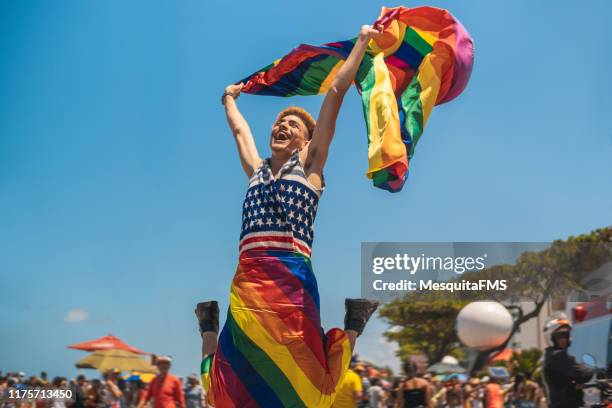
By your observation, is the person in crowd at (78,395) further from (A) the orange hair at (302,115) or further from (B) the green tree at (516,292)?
(A) the orange hair at (302,115)

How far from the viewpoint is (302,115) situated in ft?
12.6

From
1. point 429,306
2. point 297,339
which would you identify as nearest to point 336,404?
point 297,339

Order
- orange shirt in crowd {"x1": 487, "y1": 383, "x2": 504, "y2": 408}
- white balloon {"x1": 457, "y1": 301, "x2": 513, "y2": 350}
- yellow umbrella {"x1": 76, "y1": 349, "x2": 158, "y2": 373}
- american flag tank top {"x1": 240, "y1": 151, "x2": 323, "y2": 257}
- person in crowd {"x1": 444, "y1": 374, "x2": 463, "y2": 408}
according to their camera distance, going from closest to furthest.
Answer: american flag tank top {"x1": 240, "y1": 151, "x2": 323, "y2": 257}, orange shirt in crowd {"x1": 487, "y1": 383, "x2": 504, "y2": 408}, person in crowd {"x1": 444, "y1": 374, "x2": 463, "y2": 408}, white balloon {"x1": 457, "y1": 301, "x2": 513, "y2": 350}, yellow umbrella {"x1": 76, "y1": 349, "x2": 158, "y2": 373}

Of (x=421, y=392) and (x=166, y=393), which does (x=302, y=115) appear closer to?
(x=421, y=392)

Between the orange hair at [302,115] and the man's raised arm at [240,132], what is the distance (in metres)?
0.19

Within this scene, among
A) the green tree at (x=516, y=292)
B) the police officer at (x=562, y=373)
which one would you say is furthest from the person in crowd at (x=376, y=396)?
the police officer at (x=562, y=373)

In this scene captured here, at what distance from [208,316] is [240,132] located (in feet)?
2.84

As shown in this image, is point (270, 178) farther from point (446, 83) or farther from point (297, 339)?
point (446, 83)

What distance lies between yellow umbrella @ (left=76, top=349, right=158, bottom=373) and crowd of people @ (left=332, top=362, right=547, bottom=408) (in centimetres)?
693

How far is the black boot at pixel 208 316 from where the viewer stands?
3729 millimetres

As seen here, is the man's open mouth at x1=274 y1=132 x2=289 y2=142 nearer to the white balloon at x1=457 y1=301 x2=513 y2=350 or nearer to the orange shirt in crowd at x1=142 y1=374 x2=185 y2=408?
the orange shirt in crowd at x1=142 y1=374 x2=185 y2=408

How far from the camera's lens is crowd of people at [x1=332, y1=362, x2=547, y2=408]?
9.24 meters

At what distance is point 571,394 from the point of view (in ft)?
21.4

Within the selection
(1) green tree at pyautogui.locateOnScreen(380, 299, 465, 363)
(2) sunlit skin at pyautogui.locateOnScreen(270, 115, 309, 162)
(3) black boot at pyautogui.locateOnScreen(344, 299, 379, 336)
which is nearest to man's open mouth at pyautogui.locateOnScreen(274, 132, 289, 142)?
(2) sunlit skin at pyautogui.locateOnScreen(270, 115, 309, 162)
